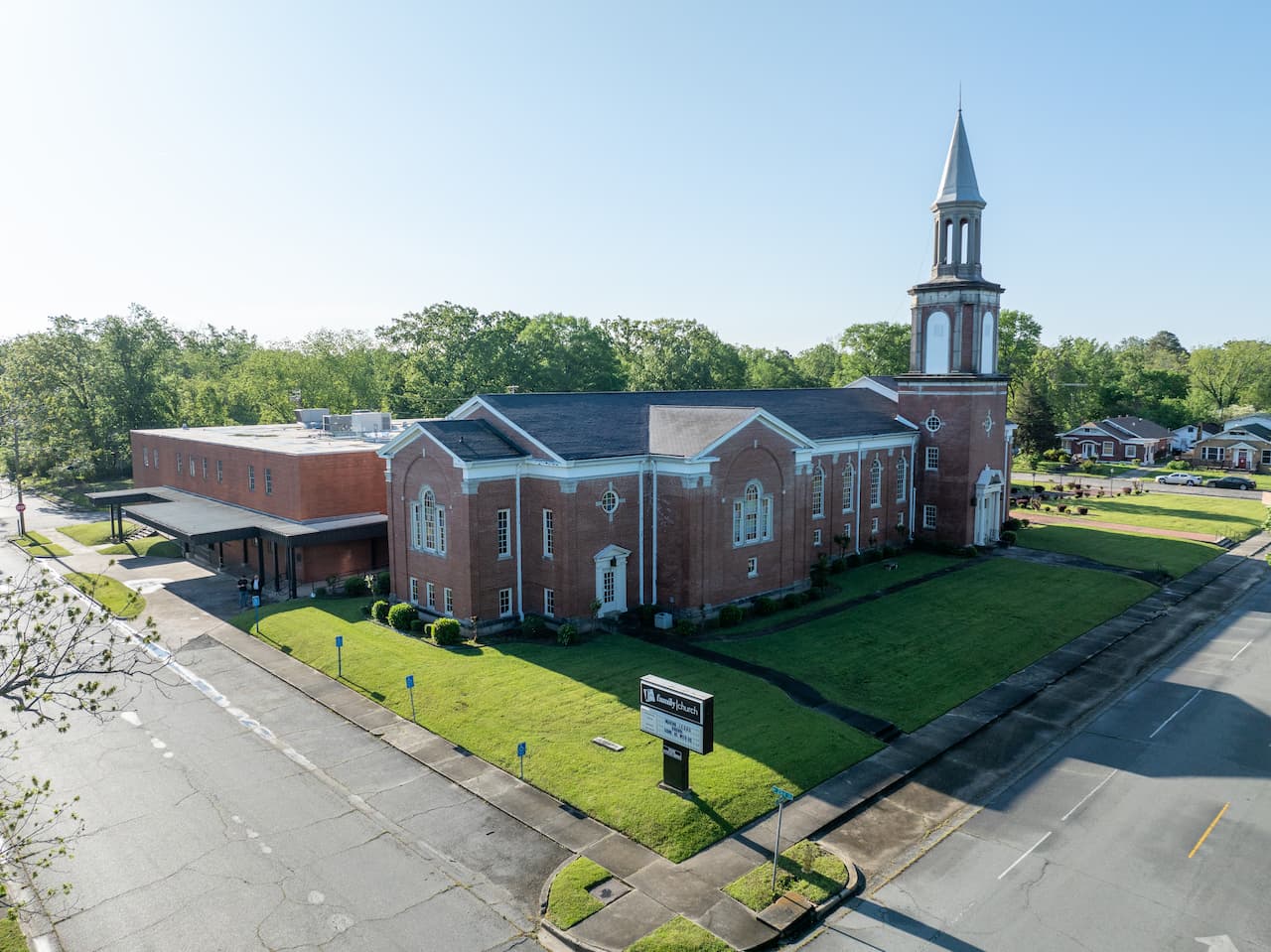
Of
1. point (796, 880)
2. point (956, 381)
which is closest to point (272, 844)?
point (796, 880)

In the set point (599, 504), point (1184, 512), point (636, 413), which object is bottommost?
point (1184, 512)

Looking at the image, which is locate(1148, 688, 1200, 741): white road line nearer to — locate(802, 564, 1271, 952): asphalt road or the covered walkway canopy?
locate(802, 564, 1271, 952): asphalt road

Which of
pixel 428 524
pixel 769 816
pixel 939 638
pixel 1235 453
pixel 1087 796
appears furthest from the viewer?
pixel 1235 453

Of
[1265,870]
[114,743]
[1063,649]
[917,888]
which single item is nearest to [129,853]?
[114,743]

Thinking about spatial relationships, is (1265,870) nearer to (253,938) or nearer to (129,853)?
(253,938)

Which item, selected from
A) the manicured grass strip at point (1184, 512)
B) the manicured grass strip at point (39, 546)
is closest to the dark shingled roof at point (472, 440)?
the manicured grass strip at point (39, 546)

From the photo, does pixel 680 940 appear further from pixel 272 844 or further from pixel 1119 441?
pixel 1119 441
